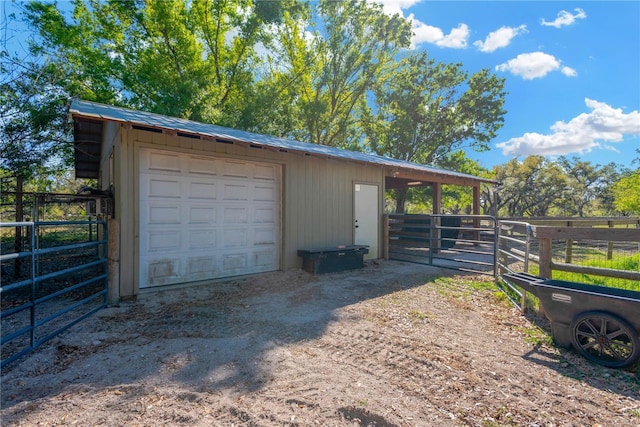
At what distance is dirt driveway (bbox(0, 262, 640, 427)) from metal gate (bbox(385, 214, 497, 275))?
235cm

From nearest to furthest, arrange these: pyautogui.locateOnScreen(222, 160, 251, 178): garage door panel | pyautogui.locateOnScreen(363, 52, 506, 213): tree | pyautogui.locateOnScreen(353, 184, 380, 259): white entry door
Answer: pyautogui.locateOnScreen(222, 160, 251, 178): garage door panel < pyautogui.locateOnScreen(353, 184, 380, 259): white entry door < pyautogui.locateOnScreen(363, 52, 506, 213): tree

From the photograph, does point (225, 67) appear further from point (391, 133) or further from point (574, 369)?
point (574, 369)

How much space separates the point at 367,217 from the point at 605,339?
5.75 metres

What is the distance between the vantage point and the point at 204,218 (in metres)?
5.47

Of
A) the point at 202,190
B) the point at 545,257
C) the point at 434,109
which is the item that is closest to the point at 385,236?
the point at 545,257

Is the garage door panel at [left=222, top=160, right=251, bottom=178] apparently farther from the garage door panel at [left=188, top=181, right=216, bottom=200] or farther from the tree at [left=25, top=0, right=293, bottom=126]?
the tree at [left=25, top=0, right=293, bottom=126]

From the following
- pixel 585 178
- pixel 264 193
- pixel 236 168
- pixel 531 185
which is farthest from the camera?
pixel 585 178

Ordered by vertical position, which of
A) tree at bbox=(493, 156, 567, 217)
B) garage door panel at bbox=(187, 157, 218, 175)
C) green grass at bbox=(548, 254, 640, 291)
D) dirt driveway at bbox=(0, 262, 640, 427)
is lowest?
dirt driveway at bbox=(0, 262, 640, 427)

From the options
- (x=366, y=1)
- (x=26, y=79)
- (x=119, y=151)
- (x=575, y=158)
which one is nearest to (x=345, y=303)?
(x=119, y=151)

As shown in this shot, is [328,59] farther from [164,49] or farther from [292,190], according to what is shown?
[292,190]


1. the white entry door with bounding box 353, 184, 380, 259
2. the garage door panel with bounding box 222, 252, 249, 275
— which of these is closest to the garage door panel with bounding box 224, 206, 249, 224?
the garage door panel with bounding box 222, 252, 249, 275

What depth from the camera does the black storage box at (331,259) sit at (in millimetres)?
6430

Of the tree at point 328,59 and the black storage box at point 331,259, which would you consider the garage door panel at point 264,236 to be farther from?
the tree at point 328,59

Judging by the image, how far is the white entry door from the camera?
315 inches
